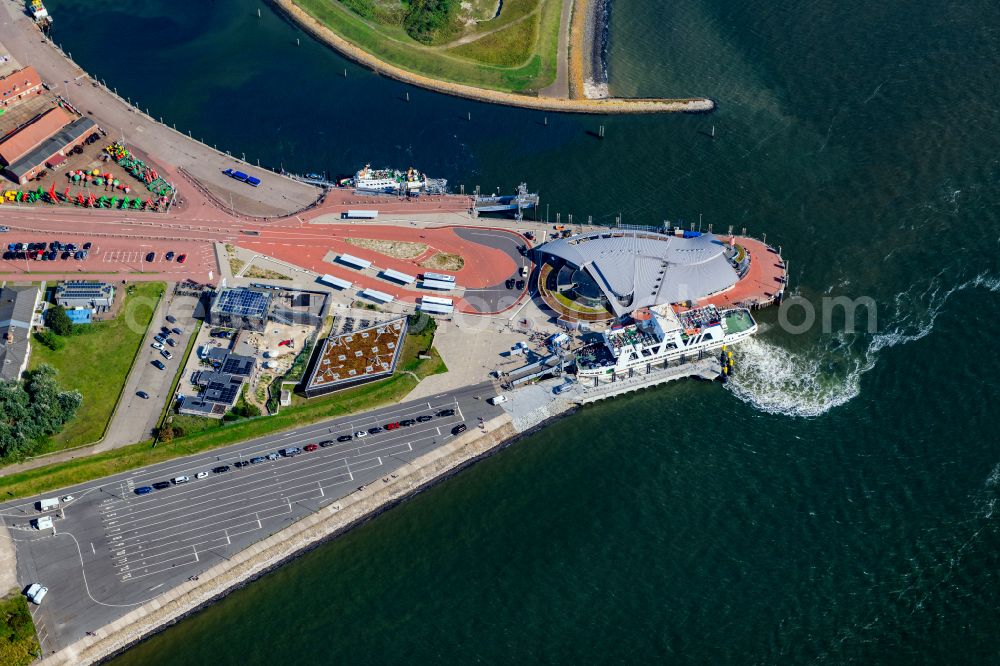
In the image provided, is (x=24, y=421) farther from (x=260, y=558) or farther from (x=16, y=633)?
(x=260, y=558)

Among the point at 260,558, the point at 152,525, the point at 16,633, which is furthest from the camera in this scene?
the point at 152,525

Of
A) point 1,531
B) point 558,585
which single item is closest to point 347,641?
point 558,585

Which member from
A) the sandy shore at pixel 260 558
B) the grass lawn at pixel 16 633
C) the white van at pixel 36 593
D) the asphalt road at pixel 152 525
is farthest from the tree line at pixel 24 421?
the sandy shore at pixel 260 558

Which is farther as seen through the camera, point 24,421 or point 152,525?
point 24,421

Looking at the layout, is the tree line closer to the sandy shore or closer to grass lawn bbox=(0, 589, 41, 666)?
grass lawn bbox=(0, 589, 41, 666)

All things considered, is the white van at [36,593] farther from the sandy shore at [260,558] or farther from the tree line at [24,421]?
the tree line at [24,421]

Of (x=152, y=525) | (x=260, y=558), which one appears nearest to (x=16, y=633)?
(x=152, y=525)

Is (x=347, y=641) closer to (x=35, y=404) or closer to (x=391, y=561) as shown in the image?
(x=391, y=561)
